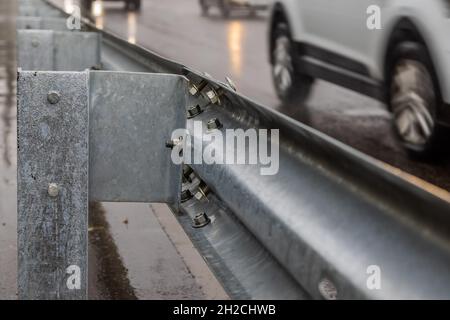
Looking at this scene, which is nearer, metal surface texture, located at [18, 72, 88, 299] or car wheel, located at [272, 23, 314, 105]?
metal surface texture, located at [18, 72, 88, 299]

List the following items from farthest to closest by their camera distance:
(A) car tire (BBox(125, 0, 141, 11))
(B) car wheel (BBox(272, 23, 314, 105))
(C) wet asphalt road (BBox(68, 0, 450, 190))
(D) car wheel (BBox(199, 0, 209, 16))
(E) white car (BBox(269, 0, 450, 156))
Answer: (A) car tire (BBox(125, 0, 141, 11)) → (D) car wheel (BBox(199, 0, 209, 16)) → (B) car wheel (BBox(272, 23, 314, 105)) → (C) wet asphalt road (BBox(68, 0, 450, 190)) → (E) white car (BBox(269, 0, 450, 156))

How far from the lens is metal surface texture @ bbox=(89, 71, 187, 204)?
319 cm

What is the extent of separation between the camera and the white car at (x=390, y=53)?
23.5 feet

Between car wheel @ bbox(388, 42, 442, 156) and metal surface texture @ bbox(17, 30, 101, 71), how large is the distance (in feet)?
8.76

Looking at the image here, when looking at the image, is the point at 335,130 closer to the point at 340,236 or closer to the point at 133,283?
the point at 133,283

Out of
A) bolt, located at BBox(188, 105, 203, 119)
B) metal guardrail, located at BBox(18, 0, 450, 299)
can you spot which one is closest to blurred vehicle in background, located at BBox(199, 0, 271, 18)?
metal guardrail, located at BBox(18, 0, 450, 299)

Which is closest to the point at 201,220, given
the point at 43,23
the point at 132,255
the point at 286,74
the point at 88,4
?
the point at 132,255

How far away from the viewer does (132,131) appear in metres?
3.23

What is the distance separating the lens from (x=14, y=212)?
607 cm

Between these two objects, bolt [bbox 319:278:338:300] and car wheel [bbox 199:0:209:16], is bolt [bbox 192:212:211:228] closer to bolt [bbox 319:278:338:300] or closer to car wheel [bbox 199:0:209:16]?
bolt [bbox 319:278:338:300]

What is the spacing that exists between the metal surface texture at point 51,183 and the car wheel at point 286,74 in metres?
8.06

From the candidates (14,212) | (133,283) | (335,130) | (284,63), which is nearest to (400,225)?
(133,283)

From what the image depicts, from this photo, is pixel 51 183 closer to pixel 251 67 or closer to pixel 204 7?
pixel 251 67

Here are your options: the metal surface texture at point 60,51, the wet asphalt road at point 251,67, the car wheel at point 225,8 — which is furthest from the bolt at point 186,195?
the car wheel at point 225,8
